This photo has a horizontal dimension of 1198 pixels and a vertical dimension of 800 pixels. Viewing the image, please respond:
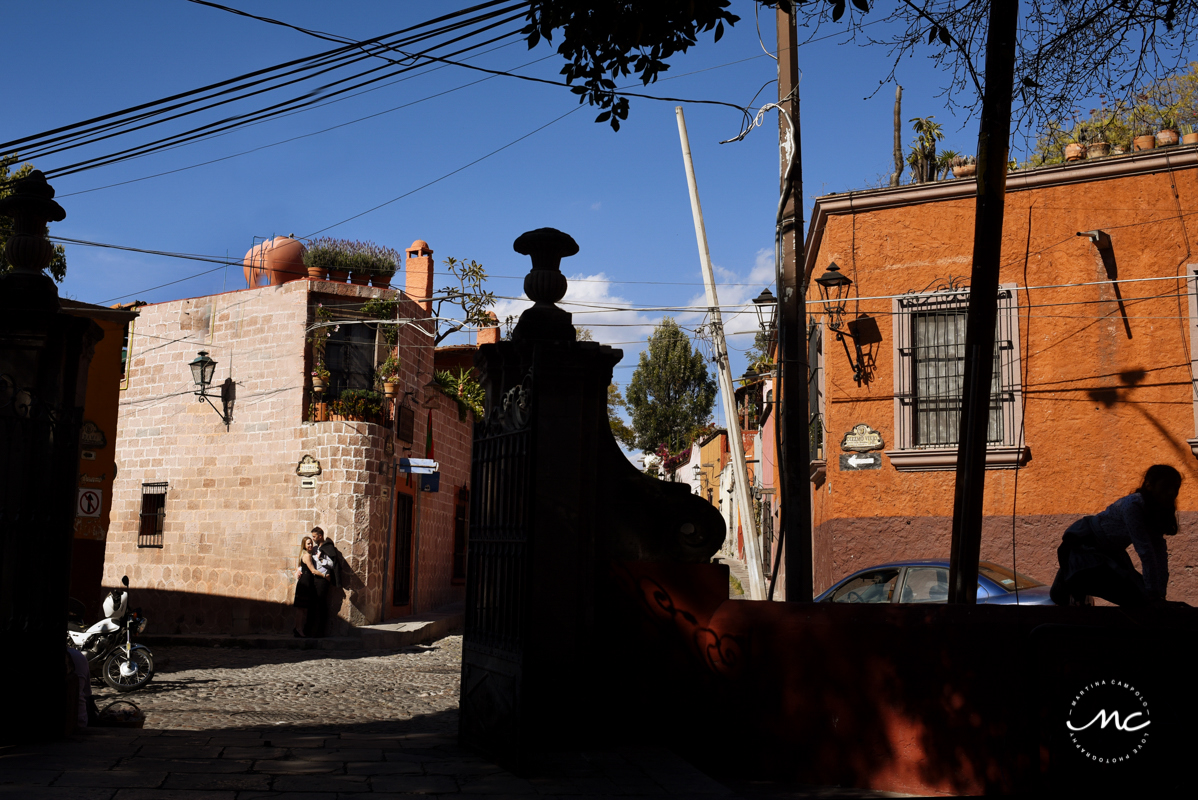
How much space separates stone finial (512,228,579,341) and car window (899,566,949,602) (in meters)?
5.21

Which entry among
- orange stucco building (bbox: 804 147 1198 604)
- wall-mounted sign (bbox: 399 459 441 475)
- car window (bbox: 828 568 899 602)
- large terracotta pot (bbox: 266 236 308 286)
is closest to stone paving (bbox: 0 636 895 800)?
car window (bbox: 828 568 899 602)

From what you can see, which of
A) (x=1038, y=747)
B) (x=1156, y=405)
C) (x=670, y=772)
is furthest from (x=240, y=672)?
(x=1156, y=405)

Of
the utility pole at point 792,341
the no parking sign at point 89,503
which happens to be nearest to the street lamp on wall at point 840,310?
the utility pole at point 792,341

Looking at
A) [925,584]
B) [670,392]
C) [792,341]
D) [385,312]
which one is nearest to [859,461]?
[925,584]

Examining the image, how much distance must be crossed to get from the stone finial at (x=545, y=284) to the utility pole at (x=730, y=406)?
790cm

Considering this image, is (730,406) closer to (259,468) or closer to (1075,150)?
(1075,150)

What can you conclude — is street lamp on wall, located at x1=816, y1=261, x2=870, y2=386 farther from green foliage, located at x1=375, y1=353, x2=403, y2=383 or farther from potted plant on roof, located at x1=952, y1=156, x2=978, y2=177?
green foliage, located at x1=375, y1=353, x2=403, y2=383

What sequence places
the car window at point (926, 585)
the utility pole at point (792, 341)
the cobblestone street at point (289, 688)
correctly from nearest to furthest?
the utility pole at point (792, 341) < the cobblestone street at point (289, 688) < the car window at point (926, 585)

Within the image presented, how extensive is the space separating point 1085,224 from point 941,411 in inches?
122

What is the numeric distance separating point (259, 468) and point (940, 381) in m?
11.9

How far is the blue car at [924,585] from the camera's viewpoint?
368 inches

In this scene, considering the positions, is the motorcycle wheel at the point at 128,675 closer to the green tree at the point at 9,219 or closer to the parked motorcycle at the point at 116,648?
the parked motorcycle at the point at 116,648

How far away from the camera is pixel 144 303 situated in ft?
64.5

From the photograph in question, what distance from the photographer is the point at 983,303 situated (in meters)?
6.43
